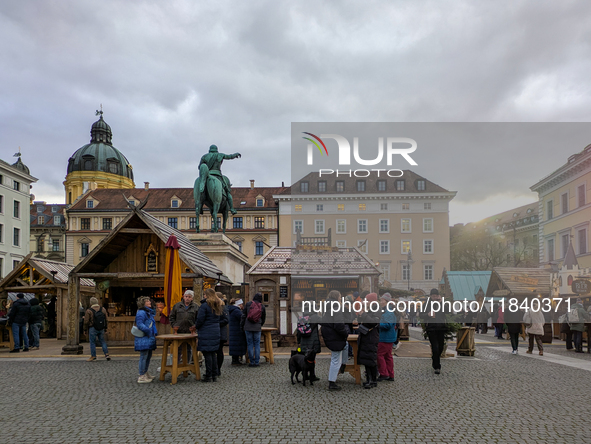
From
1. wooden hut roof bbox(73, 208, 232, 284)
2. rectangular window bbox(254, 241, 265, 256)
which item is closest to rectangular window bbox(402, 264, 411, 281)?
wooden hut roof bbox(73, 208, 232, 284)

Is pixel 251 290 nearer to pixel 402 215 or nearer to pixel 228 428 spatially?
pixel 228 428

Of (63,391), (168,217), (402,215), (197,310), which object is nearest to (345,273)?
(197,310)

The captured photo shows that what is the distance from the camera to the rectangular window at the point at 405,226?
3125 centimetres

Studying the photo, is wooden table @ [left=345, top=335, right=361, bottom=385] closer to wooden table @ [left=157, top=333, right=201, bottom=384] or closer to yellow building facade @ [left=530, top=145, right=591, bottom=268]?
wooden table @ [left=157, top=333, right=201, bottom=384]

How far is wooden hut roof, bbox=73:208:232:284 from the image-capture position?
15172 mm

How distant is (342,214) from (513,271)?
610 inches

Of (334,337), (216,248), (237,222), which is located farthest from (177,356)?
(237,222)

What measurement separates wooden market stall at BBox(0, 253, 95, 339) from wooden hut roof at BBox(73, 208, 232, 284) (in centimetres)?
429

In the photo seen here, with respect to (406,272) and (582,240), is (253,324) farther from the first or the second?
(582,240)

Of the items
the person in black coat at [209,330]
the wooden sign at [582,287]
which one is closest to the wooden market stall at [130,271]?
the person in black coat at [209,330]

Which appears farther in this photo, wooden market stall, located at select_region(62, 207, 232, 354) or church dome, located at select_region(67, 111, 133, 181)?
church dome, located at select_region(67, 111, 133, 181)

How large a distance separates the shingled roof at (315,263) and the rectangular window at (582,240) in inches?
942

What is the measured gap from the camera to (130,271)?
17.8 meters

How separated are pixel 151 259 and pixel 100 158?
7222 centimetres
